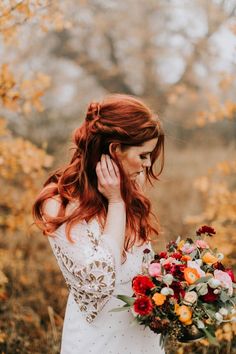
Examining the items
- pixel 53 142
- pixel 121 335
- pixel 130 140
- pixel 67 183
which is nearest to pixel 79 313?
pixel 121 335

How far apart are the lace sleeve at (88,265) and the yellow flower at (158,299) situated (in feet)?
0.60

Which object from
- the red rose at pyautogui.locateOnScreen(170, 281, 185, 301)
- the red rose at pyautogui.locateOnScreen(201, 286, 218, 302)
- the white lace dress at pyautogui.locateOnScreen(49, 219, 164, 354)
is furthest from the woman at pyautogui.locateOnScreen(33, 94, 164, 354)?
the red rose at pyautogui.locateOnScreen(201, 286, 218, 302)

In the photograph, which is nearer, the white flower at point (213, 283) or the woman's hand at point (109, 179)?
the white flower at point (213, 283)

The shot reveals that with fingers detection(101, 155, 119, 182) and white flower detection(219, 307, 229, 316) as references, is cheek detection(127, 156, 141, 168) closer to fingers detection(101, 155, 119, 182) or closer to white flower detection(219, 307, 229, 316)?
fingers detection(101, 155, 119, 182)

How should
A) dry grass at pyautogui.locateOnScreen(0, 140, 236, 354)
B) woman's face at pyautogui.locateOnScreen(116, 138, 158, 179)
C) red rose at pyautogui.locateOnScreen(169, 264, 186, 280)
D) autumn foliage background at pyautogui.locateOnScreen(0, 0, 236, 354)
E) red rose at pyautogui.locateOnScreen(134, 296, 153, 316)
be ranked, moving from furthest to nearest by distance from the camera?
1. autumn foliage background at pyautogui.locateOnScreen(0, 0, 236, 354)
2. dry grass at pyautogui.locateOnScreen(0, 140, 236, 354)
3. woman's face at pyautogui.locateOnScreen(116, 138, 158, 179)
4. red rose at pyautogui.locateOnScreen(169, 264, 186, 280)
5. red rose at pyautogui.locateOnScreen(134, 296, 153, 316)

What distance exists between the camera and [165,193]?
7.35 m

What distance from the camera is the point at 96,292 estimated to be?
180 centimetres

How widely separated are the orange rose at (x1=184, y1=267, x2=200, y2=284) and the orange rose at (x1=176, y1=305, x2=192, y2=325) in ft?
0.32

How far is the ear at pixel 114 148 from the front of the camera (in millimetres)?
1945

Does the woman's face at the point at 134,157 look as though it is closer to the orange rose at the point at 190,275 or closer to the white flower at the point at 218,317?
the orange rose at the point at 190,275

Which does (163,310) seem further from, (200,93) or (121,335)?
(200,93)

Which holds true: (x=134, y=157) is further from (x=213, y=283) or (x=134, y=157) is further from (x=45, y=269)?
(x=45, y=269)

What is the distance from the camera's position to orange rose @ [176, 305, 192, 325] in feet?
5.47

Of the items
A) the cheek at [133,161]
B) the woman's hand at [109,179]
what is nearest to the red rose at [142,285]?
the woman's hand at [109,179]
